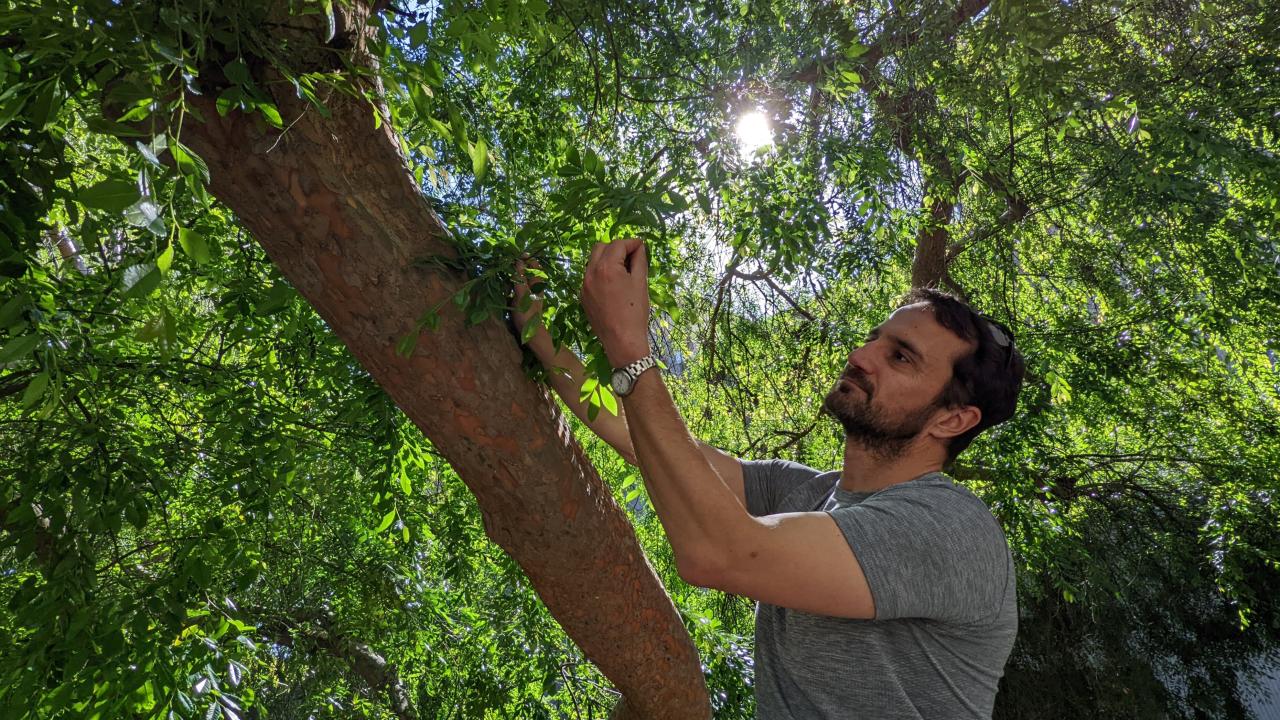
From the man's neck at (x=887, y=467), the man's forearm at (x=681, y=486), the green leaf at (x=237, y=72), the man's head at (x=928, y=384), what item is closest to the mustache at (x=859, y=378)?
the man's head at (x=928, y=384)

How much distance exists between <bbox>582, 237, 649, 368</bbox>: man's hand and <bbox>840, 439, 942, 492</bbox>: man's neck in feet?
1.79

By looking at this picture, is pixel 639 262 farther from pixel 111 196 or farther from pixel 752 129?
pixel 752 129

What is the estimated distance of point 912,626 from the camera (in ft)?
4.35

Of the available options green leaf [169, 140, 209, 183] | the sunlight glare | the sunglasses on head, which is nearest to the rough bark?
green leaf [169, 140, 209, 183]

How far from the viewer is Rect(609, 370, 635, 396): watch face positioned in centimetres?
121

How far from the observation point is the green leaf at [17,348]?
2.81ft

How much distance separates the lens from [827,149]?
10.3 feet

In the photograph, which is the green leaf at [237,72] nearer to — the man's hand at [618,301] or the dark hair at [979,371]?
the man's hand at [618,301]

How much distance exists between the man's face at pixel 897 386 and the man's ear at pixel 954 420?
0.02m

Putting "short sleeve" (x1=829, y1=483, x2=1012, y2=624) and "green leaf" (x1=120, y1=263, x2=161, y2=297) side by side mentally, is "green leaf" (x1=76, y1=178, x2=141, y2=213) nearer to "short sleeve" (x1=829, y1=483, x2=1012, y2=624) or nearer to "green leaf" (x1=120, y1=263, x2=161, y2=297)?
"green leaf" (x1=120, y1=263, x2=161, y2=297)

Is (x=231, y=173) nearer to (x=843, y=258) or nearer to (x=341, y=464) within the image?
(x=341, y=464)

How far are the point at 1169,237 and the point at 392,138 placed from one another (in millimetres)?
4708

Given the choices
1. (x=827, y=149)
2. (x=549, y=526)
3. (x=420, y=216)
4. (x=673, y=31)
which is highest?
(x=673, y=31)

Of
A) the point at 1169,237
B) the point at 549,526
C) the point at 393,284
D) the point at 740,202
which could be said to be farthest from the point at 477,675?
the point at 1169,237
